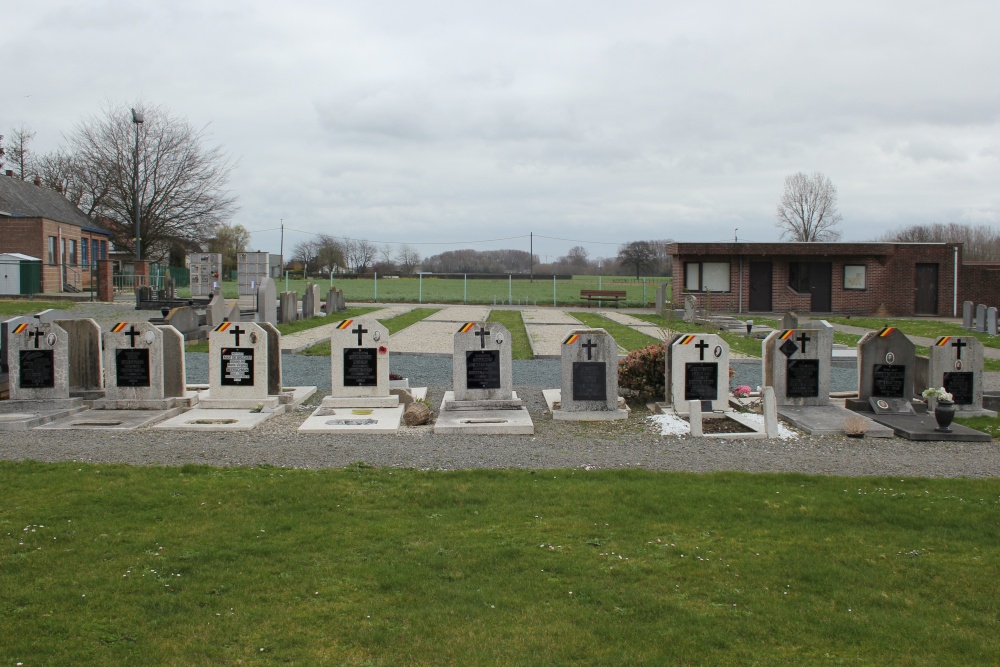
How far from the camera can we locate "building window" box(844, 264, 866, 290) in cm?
3497

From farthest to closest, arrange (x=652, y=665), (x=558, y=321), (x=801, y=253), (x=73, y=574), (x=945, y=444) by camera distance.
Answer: (x=801, y=253) → (x=558, y=321) → (x=945, y=444) → (x=73, y=574) → (x=652, y=665)

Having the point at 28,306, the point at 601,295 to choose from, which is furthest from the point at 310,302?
the point at 601,295

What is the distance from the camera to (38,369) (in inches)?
463

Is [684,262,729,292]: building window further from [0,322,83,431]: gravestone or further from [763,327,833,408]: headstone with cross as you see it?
[0,322,83,431]: gravestone

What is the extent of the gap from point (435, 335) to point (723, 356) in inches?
513

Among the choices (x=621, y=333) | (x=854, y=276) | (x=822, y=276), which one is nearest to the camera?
(x=621, y=333)

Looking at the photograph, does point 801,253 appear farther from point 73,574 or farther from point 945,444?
point 73,574

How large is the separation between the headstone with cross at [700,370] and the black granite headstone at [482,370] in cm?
250

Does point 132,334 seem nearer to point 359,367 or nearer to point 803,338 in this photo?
point 359,367

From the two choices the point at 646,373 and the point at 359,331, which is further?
the point at 646,373

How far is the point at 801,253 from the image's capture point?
34781 mm

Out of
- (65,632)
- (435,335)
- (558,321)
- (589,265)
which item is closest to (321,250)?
(589,265)

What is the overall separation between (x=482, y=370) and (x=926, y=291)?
96.0 ft

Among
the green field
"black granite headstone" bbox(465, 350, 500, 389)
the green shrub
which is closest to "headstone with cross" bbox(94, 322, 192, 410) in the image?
"black granite headstone" bbox(465, 350, 500, 389)
